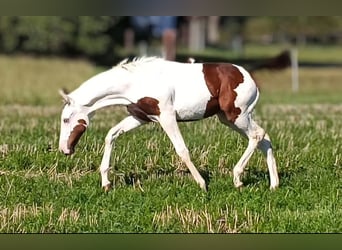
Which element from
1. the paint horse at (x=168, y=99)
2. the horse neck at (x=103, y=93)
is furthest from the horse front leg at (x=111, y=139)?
the horse neck at (x=103, y=93)

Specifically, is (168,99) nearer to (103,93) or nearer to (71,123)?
(103,93)

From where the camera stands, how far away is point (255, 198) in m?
8.56

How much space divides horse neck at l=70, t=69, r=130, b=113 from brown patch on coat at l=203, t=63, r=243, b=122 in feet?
2.90

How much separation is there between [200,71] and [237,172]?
116 centimetres

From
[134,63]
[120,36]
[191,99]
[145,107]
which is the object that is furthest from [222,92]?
[120,36]

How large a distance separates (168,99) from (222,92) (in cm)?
62

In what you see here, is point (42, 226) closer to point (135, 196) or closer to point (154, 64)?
point (135, 196)

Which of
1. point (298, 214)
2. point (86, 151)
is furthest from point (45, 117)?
point (298, 214)

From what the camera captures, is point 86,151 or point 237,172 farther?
point 86,151

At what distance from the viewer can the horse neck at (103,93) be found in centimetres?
883

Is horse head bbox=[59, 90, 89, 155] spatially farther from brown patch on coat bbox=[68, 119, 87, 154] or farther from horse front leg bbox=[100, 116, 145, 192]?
horse front leg bbox=[100, 116, 145, 192]

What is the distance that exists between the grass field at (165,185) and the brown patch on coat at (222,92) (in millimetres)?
829

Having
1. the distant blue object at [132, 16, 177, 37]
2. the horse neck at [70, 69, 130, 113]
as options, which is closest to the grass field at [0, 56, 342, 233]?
the horse neck at [70, 69, 130, 113]

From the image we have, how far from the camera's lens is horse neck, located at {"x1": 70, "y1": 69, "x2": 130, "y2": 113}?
883 cm
